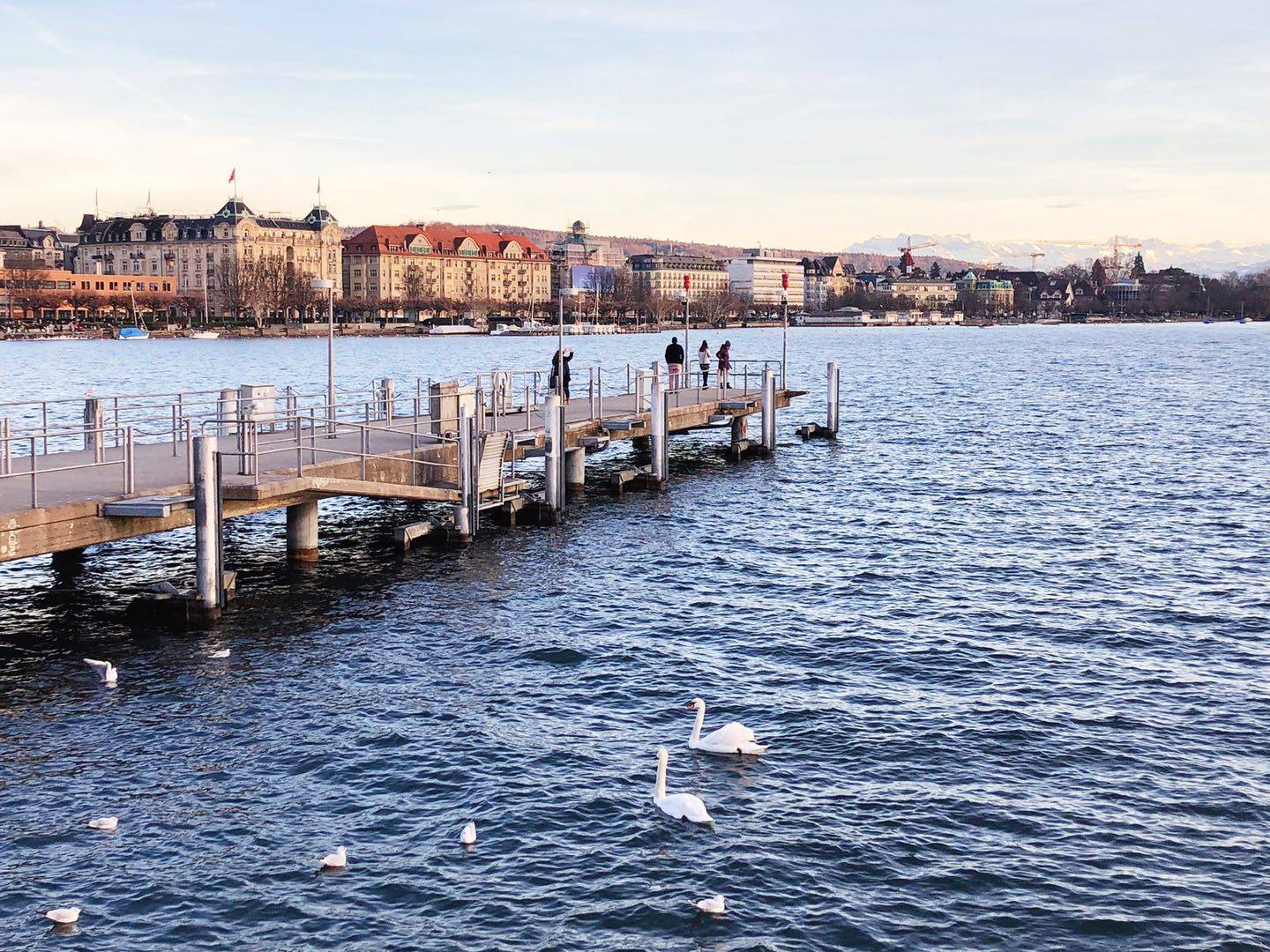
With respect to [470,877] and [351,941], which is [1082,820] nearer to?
[470,877]

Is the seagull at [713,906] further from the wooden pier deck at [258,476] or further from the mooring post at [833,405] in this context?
the mooring post at [833,405]

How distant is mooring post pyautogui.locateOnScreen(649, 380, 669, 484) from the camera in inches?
1555

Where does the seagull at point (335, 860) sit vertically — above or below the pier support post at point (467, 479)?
below

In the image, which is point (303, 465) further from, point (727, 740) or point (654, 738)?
point (727, 740)

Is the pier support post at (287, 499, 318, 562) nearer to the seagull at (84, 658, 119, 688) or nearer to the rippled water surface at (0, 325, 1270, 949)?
the rippled water surface at (0, 325, 1270, 949)

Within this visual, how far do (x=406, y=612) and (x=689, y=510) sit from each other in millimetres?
14420

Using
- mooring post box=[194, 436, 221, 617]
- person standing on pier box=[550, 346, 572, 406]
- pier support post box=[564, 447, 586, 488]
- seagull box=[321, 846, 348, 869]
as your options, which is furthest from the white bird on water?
pier support post box=[564, 447, 586, 488]

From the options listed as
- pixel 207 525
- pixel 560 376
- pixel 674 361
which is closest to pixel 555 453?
pixel 560 376

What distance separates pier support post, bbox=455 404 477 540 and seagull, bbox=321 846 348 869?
1651cm

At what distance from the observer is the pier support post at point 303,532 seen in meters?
29.5

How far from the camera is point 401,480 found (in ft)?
99.8

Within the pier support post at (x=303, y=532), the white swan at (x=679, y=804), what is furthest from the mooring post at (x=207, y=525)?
the white swan at (x=679, y=804)

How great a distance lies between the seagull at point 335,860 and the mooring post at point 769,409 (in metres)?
36.6

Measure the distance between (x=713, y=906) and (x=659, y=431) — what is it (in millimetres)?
27160
